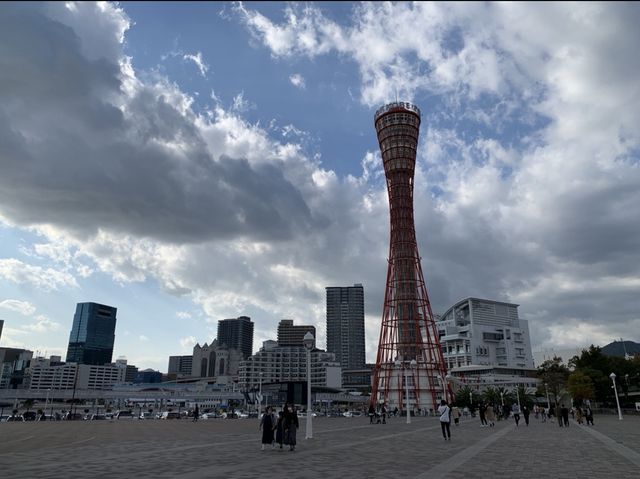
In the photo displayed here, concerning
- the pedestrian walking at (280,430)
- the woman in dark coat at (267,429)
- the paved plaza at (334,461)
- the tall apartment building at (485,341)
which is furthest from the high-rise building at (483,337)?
the woman in dark coat at (267,429)

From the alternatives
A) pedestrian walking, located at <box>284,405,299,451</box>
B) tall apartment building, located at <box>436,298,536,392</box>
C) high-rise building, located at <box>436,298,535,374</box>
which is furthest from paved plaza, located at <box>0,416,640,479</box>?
high-rise building, located at <box>436,298,535,374</box>

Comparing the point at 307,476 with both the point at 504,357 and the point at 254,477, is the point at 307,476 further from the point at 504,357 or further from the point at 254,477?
the point at 504,357

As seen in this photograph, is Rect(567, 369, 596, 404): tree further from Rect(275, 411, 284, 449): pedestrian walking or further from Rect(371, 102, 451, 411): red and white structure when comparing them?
Rect(275, 411, 284, 449): pedestrian walking

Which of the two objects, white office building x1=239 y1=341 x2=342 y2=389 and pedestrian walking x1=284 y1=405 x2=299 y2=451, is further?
white office building x1=239 y1=341 x2=342 y2=389

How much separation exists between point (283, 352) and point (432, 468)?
149m

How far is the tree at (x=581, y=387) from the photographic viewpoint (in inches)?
2272

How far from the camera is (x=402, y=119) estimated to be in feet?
230

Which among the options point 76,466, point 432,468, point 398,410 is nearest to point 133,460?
point 76,466

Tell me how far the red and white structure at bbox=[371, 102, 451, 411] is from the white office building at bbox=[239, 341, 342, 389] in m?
81.8

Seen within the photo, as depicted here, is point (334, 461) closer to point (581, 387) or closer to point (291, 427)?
point (291, 427)

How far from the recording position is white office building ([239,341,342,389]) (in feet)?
495

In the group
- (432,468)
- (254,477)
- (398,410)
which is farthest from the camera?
(398,410)

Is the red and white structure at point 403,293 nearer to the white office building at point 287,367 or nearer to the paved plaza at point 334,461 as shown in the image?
the paved plaza at point 334,461

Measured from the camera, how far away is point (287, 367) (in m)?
157
